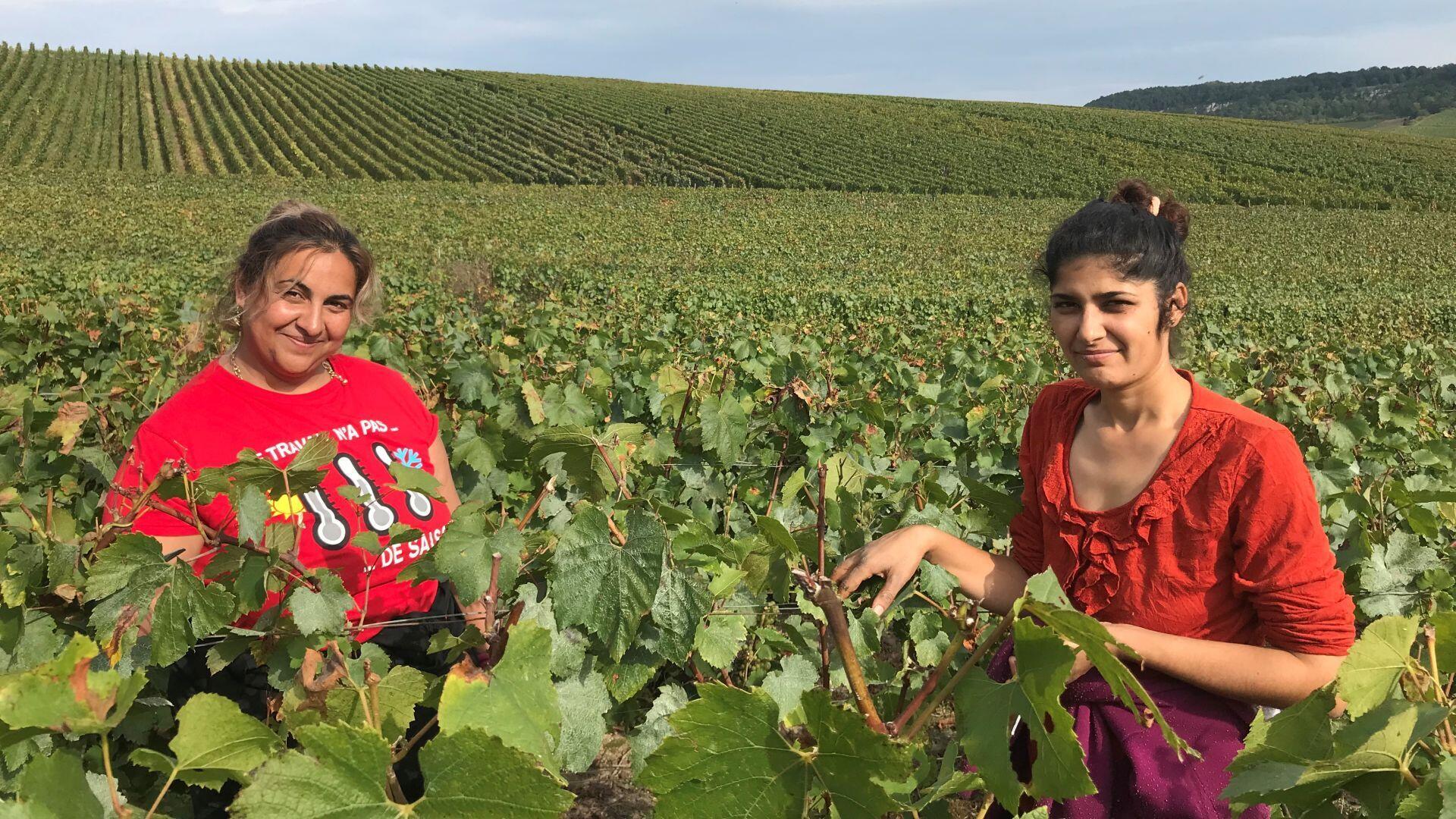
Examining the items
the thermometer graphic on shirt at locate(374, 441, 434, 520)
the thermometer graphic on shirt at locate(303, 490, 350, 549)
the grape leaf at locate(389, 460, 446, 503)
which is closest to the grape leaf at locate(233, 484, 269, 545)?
the grape leaf at locate(389, 460, 446, 503)

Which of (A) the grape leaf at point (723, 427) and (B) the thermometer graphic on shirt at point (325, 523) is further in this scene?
(A) the grape leaf at point (723, 427)

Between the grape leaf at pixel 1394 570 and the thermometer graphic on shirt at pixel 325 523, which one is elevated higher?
the thermometer graphic on shirt at pixel 325 523

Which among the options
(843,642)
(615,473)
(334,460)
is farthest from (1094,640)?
(334,460)

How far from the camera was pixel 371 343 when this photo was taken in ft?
15.9

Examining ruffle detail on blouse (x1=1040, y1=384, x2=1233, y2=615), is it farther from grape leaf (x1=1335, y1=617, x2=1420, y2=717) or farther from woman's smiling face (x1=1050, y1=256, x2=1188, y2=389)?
grape leaf (x1=1335, y1=617, x2=1420, y2=717)

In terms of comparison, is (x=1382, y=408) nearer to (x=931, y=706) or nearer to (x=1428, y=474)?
(x=1428, y=474)

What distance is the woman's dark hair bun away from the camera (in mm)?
1780

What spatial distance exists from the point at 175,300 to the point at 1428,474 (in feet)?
30.1

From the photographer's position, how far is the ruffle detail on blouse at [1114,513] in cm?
158

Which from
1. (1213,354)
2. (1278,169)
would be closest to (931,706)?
(1213,354)

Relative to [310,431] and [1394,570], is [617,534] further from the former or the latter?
[1394,570]

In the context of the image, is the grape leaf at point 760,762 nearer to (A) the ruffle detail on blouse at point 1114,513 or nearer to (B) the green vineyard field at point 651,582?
(B) the green vineyard field at point 651,582

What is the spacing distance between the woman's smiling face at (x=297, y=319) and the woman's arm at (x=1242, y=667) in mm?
1658

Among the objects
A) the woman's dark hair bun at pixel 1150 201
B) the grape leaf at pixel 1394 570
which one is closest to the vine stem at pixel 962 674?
the woman's dark hair bun at pixel 1150 201
